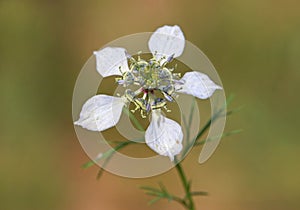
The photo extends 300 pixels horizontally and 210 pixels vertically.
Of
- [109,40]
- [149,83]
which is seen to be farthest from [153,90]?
[109,40]

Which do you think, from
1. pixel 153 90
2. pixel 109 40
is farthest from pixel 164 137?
pixel 109 40

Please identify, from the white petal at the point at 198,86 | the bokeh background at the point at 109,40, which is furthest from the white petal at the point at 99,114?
the bokeh background at the point at 109,40

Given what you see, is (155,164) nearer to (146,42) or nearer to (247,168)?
(146,42)

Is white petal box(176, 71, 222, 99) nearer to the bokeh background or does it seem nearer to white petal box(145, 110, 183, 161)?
white petal box(145, 110, 183, 161)

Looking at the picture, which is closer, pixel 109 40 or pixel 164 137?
pixel 164 137

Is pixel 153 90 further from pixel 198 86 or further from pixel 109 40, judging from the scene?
pixel 109 40

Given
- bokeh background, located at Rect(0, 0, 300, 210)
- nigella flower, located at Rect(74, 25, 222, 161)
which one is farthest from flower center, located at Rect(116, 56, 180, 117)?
bokeh background, located at Rect(0, 0, 300, 210)

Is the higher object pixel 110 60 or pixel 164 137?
pixel 110 60

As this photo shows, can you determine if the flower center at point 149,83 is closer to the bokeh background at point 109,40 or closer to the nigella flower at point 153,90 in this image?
the nigella flower at point 153,90
